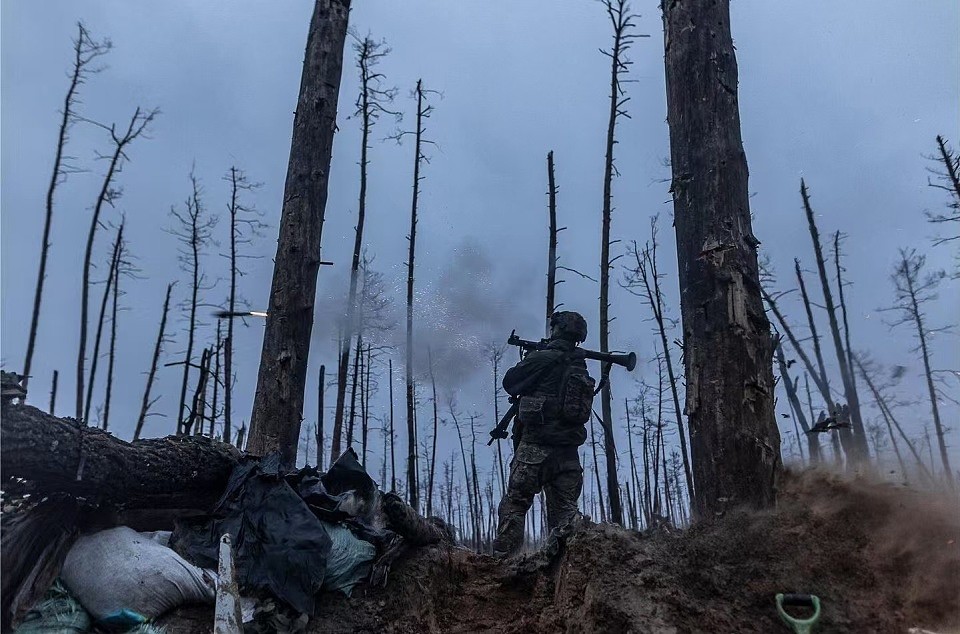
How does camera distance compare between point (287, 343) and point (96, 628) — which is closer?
point (96, 628)

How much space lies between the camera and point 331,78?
24.0ft

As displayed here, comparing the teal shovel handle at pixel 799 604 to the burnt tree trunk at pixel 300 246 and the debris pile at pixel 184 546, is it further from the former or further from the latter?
the burnt tree trunk at pixel 300 246

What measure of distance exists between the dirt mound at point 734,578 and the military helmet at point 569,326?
10.4 ft

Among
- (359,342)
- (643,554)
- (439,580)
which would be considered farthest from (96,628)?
(359,342)

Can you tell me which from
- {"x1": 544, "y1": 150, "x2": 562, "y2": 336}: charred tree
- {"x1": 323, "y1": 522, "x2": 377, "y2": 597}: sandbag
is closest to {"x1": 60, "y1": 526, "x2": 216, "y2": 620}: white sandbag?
{"x1": 323, "y1": 522, "x2": 377, "y2": 597}: sandbag

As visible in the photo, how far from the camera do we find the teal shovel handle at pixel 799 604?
2848mm

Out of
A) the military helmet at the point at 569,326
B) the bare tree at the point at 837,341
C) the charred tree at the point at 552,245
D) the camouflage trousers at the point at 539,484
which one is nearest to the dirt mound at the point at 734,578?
the camouflage trousers at the point at 539,484

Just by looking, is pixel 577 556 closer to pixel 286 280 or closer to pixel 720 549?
pixel 720 549

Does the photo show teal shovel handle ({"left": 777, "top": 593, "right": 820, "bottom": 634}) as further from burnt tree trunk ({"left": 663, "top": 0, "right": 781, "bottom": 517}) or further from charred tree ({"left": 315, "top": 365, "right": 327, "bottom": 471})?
charred tree ({"left": 315, "top": 365, "right": 327, "bottom": 471})

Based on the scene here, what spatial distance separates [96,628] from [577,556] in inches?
97.6

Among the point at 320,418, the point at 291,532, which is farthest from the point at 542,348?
the point at 320,418

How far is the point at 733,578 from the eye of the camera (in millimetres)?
3229

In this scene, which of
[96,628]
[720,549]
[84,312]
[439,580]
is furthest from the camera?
[84,312]

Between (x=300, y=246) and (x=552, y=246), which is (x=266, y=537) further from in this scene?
(x=552, y=246)
